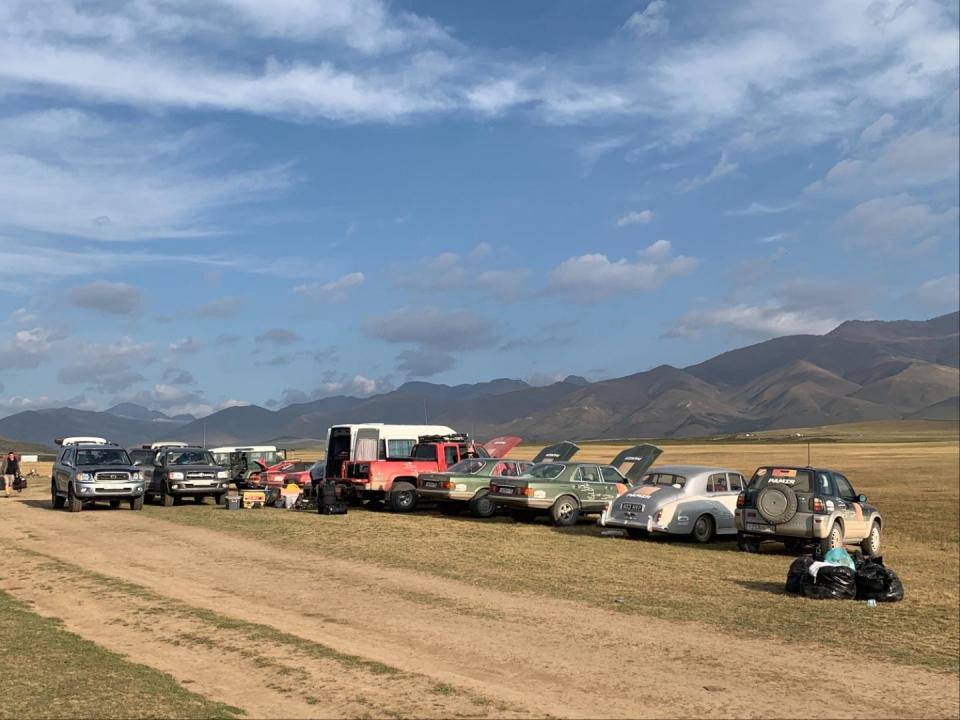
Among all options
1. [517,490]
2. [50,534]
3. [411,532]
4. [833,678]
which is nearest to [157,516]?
[50,534]

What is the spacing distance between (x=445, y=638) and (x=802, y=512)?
10.4m

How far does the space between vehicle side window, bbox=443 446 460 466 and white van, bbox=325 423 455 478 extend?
123 cm

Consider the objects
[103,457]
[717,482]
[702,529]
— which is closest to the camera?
[702,529]

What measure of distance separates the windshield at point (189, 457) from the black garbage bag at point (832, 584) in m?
20.4

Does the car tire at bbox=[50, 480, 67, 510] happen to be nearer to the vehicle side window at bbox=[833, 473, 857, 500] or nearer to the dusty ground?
the dusty ground

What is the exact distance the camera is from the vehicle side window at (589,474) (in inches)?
909

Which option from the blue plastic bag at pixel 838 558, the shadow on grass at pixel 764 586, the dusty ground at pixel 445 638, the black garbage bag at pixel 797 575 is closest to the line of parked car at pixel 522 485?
the dusty ground at pixel 445 638

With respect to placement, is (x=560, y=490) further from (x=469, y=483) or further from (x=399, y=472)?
(x=399, y=472)

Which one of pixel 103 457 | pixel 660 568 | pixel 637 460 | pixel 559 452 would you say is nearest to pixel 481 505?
pixel 637 460

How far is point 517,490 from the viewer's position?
73.8 feet

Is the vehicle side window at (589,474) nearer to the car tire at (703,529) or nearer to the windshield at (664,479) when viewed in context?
the windshield at (664,479)

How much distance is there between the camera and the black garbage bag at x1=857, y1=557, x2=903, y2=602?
1293cm

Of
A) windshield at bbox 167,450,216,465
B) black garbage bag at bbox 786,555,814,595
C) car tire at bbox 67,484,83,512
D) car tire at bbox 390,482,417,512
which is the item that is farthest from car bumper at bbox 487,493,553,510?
car tire at bbox 67,484,83,512

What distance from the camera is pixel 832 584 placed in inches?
511
